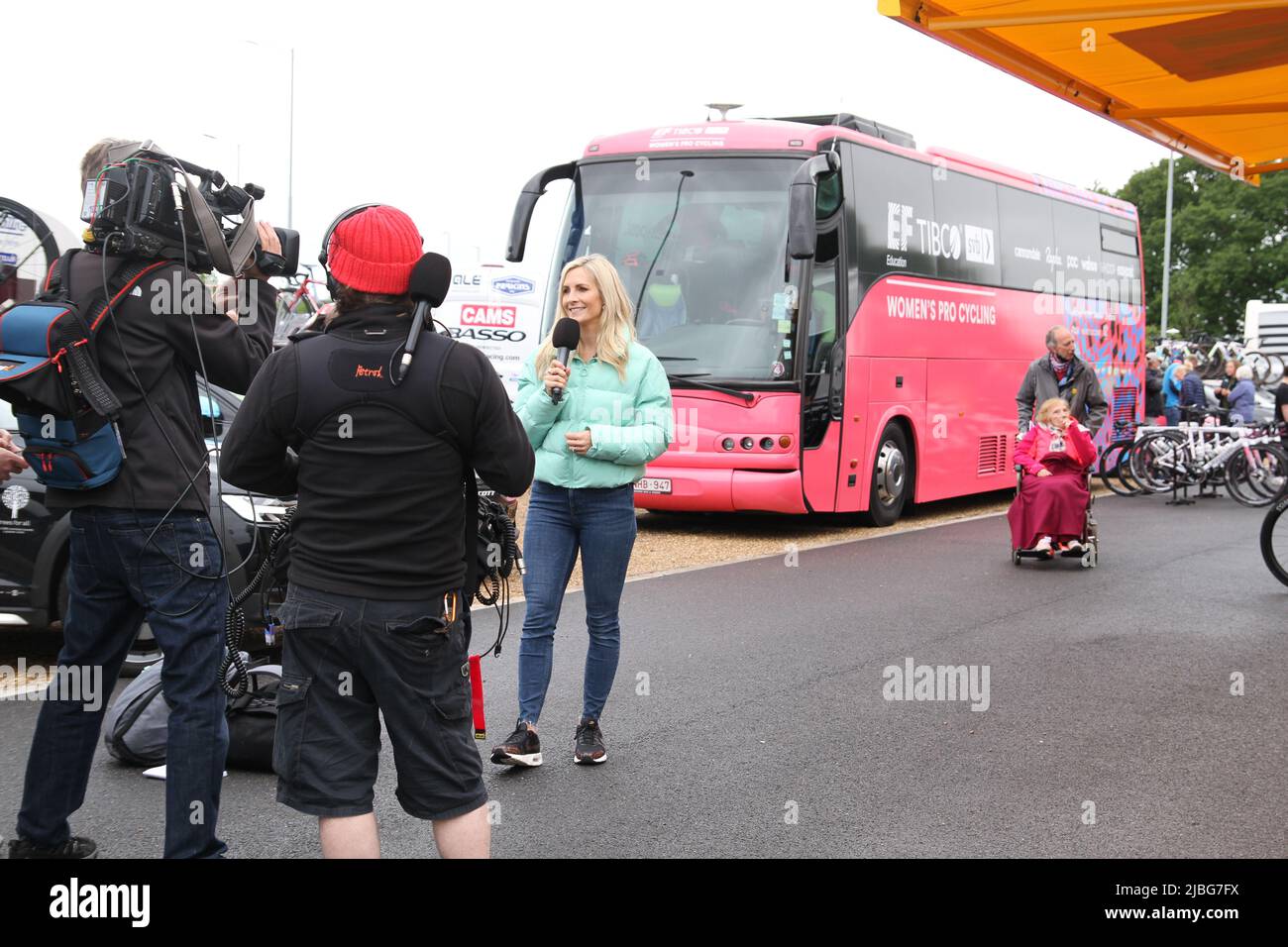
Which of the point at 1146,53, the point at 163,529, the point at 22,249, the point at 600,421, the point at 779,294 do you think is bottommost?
the point at 163,529

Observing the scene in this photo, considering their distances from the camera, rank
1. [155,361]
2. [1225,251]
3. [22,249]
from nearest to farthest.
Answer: [155,361]
[22,249]
[1225,251]

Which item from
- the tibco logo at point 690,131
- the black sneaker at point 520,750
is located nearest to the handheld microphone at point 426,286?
the black sneaker at point 520,750

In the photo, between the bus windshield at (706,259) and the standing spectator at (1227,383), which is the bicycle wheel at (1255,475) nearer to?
the bus windshield at (706,259)

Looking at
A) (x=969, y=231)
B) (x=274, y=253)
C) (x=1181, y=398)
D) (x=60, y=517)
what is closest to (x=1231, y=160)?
(x=274, y=253)

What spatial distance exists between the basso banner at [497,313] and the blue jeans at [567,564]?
17.1m

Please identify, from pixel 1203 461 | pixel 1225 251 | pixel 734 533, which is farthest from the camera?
pixel 1225 251

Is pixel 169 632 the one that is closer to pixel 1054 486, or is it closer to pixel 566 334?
pixel 566 334

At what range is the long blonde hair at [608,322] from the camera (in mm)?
5570

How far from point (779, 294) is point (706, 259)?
2.57ft

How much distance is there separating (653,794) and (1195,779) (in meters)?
2.19

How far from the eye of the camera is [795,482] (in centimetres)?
1335

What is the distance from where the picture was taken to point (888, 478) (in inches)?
590

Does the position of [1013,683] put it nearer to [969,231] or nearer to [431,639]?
[431,639]
